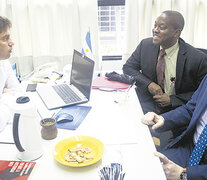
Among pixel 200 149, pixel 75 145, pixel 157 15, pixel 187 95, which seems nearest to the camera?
pixel 75 145

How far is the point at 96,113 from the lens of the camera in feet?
4.92

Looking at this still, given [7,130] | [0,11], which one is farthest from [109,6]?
[7,130]

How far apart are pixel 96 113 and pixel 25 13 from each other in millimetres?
1909

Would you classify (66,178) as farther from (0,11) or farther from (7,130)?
(0,11)

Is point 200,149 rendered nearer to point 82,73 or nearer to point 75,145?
point 75,145

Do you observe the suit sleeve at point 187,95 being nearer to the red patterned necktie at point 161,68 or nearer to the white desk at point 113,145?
the red patterned necktie at point 161,68

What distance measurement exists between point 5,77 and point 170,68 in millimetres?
1356

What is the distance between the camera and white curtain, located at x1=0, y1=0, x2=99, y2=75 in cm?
280

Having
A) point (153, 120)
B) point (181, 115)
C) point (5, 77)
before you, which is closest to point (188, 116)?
point (181, 115)

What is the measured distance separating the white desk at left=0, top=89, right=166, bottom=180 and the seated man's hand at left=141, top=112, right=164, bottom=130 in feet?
0.11

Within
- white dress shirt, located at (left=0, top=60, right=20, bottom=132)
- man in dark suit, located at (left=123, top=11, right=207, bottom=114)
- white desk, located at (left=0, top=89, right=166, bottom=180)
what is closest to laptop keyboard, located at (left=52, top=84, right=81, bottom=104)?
white desk, located at (left=0, top=89, right=166, bottom=180)

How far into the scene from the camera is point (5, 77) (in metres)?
1.80

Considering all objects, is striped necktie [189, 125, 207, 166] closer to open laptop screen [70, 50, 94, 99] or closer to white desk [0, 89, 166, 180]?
white desk [0, 89, 166, 180]

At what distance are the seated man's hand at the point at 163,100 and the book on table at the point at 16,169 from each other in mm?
1376
